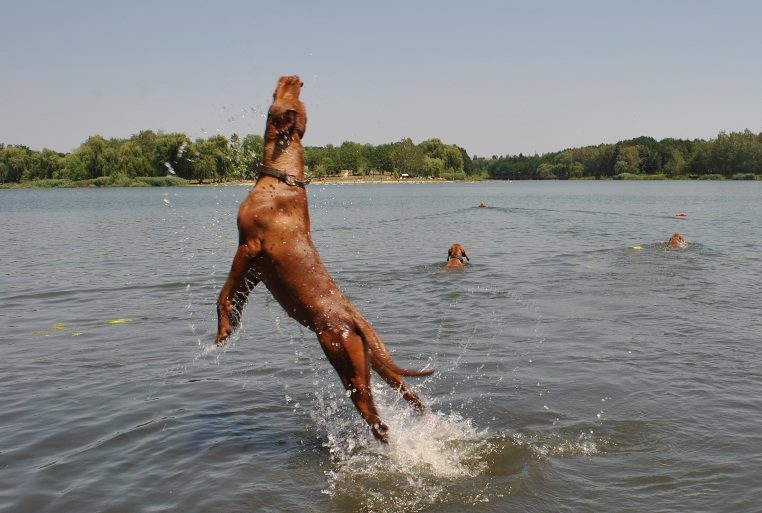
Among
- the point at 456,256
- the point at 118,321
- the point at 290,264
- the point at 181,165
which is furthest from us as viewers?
the point at 181,165

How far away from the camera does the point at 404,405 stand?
25.7 feet

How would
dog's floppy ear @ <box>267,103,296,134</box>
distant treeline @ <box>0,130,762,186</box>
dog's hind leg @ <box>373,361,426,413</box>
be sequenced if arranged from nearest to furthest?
dog's floppy ear @ <box>267,103,296,134</box> → dog's hind leg @ <box>373,361,426,413</box> → distant treeline @ <box>0,130,762,186</box>

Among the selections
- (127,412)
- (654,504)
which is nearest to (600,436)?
(654,504)

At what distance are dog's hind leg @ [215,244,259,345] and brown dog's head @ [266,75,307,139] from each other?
45.5 inches

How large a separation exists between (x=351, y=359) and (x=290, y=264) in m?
1.00

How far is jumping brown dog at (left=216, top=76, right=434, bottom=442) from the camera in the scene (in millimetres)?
5809

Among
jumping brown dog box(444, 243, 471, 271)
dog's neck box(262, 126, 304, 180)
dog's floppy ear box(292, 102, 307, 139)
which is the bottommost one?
jumping brown dog box(444, 243, 471, 271)

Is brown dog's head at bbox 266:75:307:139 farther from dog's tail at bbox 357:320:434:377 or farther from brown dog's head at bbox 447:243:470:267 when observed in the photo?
brown dog's head at bbox 447:243:470:267

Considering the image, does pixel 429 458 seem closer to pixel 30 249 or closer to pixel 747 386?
pixel 747 386

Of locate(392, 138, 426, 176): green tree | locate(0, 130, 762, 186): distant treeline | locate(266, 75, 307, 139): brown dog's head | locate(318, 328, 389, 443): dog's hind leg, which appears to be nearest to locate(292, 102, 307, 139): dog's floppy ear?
locate(266, 75, 307, 139): brown dog's head

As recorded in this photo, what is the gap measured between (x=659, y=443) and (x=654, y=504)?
1.41 meters

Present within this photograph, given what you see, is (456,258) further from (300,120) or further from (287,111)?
(287,111)

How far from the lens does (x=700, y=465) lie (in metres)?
6.15

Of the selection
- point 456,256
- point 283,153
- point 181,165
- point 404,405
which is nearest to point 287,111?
point 283,153
